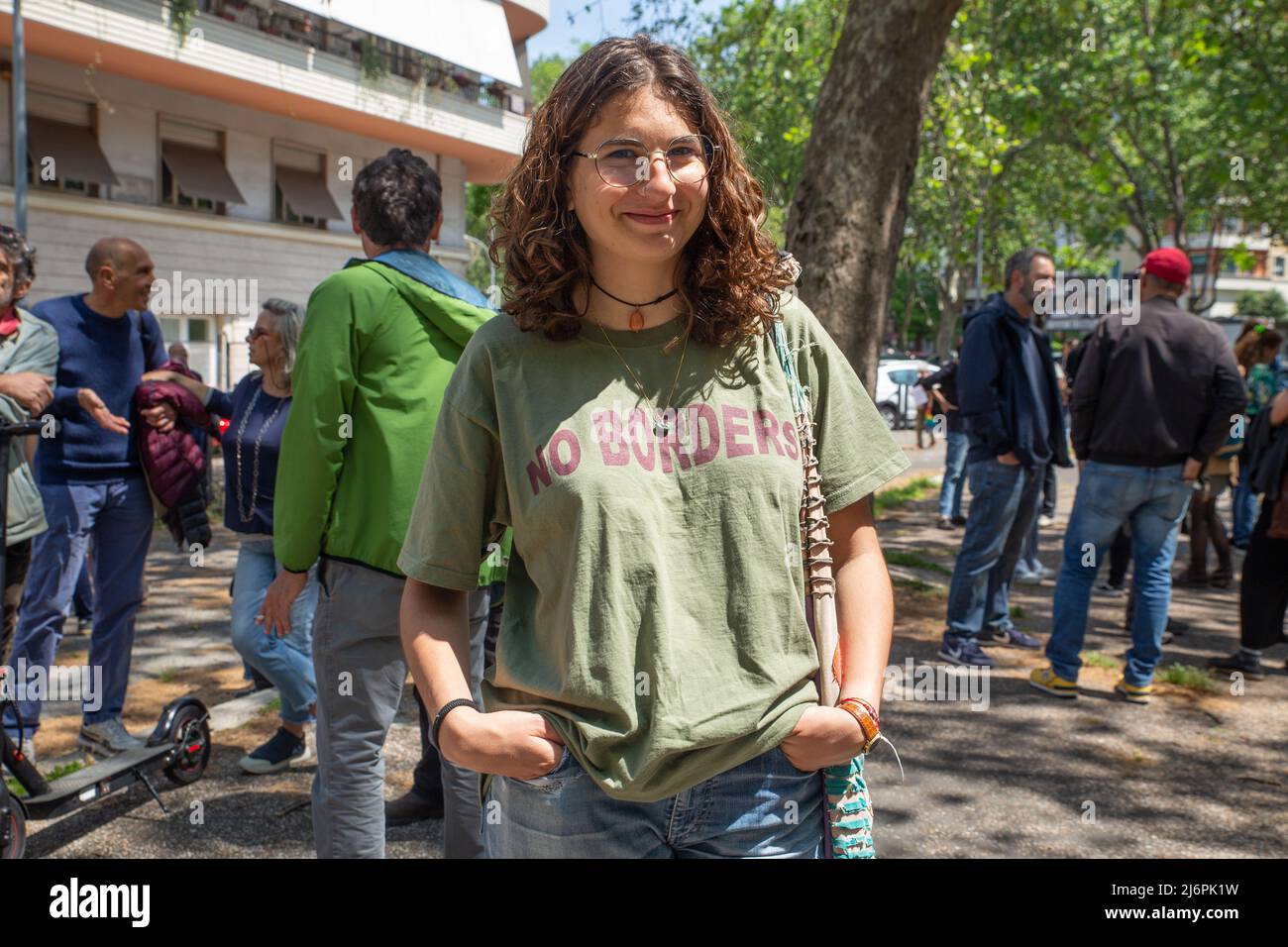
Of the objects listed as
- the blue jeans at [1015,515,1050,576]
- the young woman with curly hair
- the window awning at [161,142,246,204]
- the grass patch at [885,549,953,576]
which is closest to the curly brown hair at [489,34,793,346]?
the young woman with curly hair

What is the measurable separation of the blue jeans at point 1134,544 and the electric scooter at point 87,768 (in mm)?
4039

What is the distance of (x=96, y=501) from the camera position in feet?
15.2

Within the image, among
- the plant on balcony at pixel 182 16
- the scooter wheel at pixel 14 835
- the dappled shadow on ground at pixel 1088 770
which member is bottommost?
the dappled shadow on ground at pixel 1088 770

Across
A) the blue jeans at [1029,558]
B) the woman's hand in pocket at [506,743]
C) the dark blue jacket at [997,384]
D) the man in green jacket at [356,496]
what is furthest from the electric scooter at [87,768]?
the blue jeans at [1029,558]

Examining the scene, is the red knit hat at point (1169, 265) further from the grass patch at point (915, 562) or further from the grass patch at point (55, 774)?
the grass patch at point (55, 774)

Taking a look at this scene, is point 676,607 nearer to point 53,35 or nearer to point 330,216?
point 53,35

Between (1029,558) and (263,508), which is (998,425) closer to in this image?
(1029,558)

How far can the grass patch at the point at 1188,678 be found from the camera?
20.6ft

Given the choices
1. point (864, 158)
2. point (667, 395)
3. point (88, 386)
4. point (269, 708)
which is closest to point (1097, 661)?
point (864, 158)

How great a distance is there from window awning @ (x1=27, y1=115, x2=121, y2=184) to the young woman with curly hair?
1884cm

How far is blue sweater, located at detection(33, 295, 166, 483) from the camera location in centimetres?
461

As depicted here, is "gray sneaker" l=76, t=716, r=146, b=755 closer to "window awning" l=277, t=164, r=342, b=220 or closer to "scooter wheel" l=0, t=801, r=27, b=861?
"scooter wheel" l=0, t=801, r=27, b=861

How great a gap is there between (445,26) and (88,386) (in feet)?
57.8

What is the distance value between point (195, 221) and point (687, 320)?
21102 millimetres
